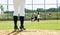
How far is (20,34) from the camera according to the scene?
4.62 metres

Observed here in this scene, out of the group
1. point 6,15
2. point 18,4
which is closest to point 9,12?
point 6,15

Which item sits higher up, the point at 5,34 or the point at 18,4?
the point at 18,4

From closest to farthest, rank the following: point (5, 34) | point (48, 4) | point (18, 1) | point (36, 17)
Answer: point (5, 34), point (18, 1), point (48, 4), point (36, 17)

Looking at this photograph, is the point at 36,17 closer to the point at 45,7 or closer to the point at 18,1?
the point at 45,7

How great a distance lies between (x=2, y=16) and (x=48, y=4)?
667cm

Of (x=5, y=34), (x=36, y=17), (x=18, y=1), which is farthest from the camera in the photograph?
(x=36, y=17)

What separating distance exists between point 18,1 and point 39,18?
87.6 ft

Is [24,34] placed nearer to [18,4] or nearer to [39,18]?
[18,4]

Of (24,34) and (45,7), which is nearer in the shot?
(24,34)

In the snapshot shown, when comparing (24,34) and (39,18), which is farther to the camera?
(39,18)

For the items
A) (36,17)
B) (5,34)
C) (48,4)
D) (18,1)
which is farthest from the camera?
(36,17)

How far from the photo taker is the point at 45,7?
29.2 m

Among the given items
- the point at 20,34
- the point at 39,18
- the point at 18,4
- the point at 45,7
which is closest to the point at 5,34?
the point at 20,34

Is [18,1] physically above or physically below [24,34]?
above
